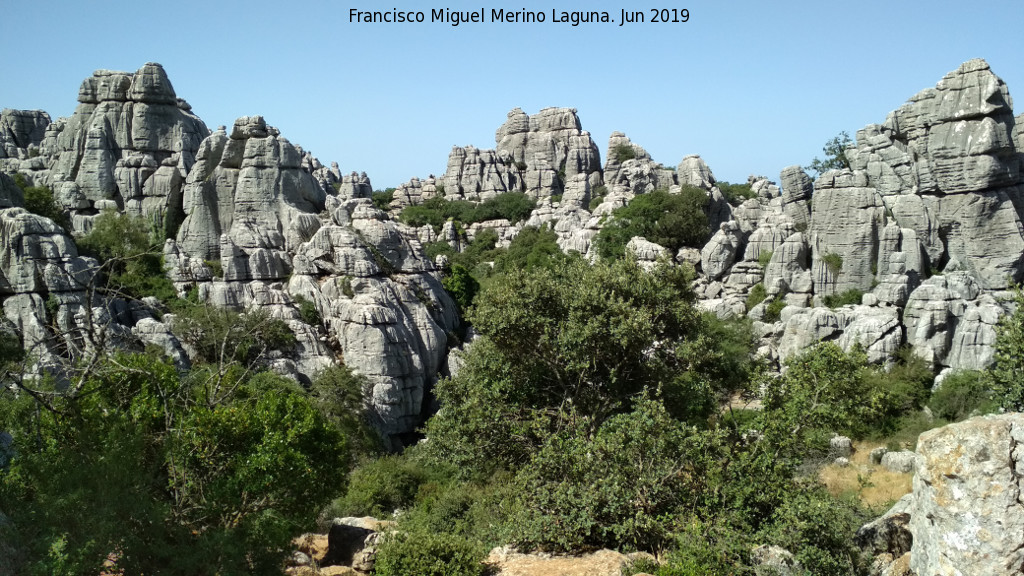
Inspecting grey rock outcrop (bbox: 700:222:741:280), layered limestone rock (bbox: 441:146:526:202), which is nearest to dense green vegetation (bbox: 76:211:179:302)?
grey rock outcrop (bbox: 700:222:741:280)

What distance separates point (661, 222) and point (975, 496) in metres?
31.4

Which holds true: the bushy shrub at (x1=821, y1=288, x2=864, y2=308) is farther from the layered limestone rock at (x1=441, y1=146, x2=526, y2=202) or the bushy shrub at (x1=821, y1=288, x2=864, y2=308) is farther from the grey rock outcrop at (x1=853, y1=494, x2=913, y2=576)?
the layered limestone rock at (x1=441, y1=146, x2=526, y2=202)

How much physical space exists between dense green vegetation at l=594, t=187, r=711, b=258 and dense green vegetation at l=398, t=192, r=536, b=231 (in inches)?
606

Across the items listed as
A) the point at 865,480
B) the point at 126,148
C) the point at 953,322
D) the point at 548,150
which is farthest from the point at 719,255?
the point at 548,150

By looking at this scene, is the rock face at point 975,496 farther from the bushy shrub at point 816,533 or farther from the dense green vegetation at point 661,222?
the dense green vegetation at point 661,222

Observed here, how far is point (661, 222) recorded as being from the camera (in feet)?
121

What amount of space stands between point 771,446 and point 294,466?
6.45 metres

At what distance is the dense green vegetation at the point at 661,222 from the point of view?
36312mm

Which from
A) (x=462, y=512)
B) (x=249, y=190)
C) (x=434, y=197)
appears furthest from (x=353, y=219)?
(x=434, y=197)

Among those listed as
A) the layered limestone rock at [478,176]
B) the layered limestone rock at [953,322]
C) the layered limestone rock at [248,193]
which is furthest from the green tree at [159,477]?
the layered limestone rock at [478,176]

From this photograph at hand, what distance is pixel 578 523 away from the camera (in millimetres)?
10672

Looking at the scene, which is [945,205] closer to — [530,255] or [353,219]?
[530,255]

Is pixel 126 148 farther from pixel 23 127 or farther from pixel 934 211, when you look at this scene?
pixel 934 211

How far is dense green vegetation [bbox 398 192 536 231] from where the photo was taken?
54.9 metres
